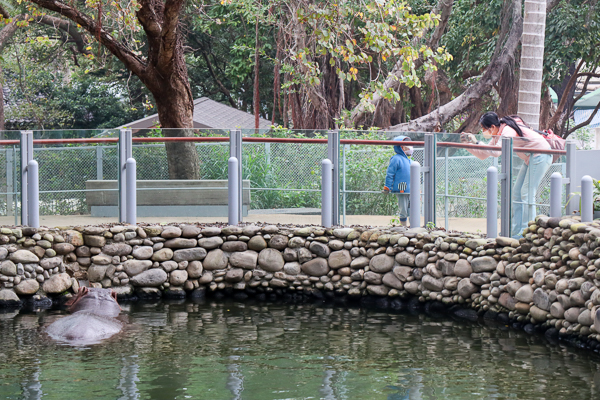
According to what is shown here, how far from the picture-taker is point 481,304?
27.6ft

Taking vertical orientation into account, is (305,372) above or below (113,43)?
below

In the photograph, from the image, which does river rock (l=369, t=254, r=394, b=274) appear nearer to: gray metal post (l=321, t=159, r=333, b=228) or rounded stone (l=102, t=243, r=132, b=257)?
gray metal post (l=321, t=159, r=333, b=228)

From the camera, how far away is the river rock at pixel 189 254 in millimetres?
9727

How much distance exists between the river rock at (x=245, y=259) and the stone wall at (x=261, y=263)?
0.01 meters

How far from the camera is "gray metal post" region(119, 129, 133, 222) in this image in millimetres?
9938

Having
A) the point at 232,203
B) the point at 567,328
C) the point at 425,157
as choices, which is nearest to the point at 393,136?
the point at 425,157

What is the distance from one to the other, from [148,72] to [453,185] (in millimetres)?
5800

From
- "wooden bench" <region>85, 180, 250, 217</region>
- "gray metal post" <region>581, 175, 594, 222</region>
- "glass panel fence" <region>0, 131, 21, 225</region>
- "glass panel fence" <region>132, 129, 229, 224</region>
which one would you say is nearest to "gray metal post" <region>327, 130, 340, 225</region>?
"wooden bench" <region>85, 180, 250, 217</region>

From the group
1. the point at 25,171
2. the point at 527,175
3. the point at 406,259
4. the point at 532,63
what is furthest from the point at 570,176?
the point at 25,171

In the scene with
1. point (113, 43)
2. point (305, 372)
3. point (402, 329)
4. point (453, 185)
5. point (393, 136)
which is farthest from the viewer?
point (113, 43)

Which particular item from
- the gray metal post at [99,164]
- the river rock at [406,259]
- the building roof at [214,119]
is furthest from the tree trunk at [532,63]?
the building roof at [214,119]

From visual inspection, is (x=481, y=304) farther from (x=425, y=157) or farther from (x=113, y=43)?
(x=113, y=43)

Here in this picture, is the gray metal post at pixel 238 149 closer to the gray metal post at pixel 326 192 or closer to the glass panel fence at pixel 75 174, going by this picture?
the gray metal post at pixel 326 192

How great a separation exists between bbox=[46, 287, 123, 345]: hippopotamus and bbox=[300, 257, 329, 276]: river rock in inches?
95.5
